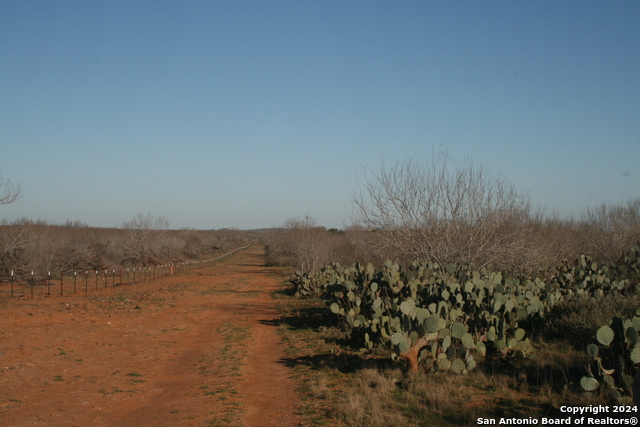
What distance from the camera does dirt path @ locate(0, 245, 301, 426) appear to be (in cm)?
642

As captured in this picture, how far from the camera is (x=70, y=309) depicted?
1630 cm

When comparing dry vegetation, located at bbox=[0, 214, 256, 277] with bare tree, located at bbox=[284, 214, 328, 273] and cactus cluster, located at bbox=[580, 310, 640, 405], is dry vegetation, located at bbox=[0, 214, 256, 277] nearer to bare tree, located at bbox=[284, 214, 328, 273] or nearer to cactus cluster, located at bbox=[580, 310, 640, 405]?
bare tree, located at bbox=[284, 214, 328, 273]

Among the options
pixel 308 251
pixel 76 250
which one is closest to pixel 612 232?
pixel 308 251

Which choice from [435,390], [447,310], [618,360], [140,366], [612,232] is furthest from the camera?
[612,232]

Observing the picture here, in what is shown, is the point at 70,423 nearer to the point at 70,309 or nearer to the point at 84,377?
the point at 84,377

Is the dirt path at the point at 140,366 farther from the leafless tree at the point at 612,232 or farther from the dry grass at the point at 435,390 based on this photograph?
the leafless tree at the point at 612,232

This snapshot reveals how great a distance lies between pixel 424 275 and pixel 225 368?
547 centimetres

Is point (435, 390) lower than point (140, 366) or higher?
higher

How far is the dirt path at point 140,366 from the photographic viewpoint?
253 inches

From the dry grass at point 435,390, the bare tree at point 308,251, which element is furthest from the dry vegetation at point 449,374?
the bare tree at point 308,251

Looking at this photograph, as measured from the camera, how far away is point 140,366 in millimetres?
9383

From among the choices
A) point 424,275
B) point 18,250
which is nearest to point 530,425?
point 424,275

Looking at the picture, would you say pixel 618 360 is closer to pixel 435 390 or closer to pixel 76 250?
pixel 435 390

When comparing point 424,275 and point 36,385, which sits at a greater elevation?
point 424,275
